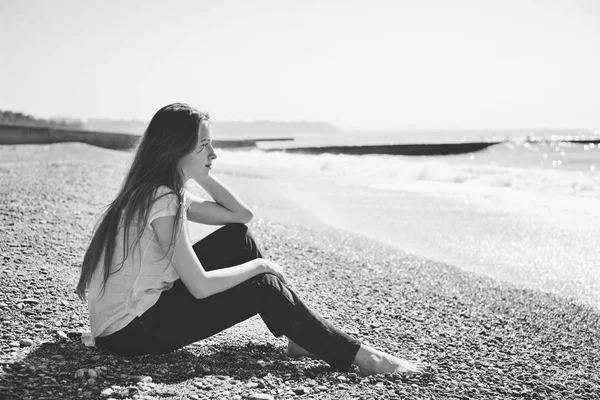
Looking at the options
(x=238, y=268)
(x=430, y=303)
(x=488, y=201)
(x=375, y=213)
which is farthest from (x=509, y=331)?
(x=488, y=201)

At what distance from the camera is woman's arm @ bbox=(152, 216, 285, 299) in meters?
2.93

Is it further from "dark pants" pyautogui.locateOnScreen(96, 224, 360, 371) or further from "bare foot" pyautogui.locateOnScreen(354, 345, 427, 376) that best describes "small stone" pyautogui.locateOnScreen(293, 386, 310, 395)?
"bare foot" pyautogui.locateOnScreen(354, 345, 427, 376)

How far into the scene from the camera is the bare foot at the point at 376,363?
11.0 feet

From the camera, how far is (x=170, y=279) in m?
3.20

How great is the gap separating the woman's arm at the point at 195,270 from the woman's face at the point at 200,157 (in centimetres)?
36

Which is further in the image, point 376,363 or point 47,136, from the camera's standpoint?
point 47,136

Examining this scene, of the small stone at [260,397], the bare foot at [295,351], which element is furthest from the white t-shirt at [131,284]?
the bare foot at [295,351]

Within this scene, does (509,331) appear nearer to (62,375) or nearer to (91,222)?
(62,375)

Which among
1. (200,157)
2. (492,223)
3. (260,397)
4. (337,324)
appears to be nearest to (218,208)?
(200,157)

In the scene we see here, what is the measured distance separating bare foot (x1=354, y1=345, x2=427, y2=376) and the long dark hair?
1.40 metres

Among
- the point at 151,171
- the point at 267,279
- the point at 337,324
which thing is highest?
the point at 151,171

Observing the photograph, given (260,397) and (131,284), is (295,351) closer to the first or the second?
(260,397)

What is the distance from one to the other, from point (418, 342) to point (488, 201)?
10.1 meters

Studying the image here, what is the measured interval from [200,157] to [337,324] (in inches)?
80.6
